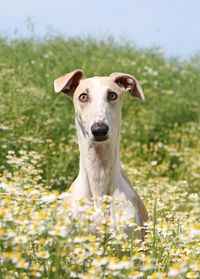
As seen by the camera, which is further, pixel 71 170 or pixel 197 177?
pixel 197 177

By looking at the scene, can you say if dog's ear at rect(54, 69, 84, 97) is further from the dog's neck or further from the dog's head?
the dog's neck

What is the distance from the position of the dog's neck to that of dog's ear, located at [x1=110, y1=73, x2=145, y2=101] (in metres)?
0.64

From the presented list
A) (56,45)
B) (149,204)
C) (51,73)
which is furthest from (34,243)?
(56,45)

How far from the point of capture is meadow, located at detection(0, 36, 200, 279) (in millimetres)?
3408

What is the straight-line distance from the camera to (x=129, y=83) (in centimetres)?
593

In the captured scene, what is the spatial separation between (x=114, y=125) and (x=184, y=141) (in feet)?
27.5

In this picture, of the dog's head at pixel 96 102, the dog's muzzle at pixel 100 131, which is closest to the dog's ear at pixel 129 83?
the dog's head at pixel 96 102

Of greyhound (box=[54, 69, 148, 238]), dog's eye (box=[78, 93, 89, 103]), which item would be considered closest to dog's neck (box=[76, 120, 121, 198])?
greyhound (box=[54, 69, 148, 238])

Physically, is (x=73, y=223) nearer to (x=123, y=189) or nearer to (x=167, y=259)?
(x=167, y=259)

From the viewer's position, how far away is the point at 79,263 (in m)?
3.52

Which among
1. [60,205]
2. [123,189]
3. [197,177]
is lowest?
[197,177]

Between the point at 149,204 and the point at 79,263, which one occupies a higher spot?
the point at 79,263

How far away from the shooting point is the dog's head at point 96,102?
201 inches

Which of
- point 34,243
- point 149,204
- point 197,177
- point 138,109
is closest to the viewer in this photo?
point 34,243
